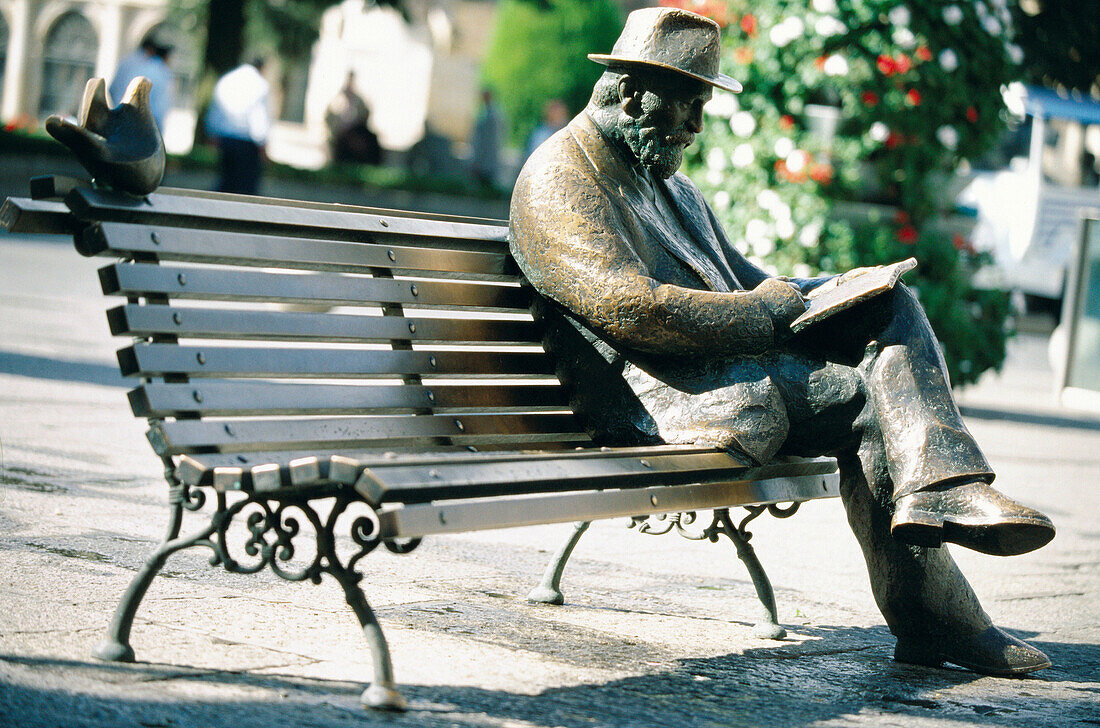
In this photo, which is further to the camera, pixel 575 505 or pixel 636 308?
pixel 636 308

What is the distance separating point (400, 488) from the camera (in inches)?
104

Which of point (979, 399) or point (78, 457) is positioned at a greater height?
point (979, 399)

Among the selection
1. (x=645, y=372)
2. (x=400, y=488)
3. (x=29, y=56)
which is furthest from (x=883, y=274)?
(x=29, y=56)

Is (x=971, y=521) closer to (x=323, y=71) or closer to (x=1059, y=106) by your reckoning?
(x=1059, y=106)

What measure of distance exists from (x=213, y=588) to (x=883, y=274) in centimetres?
197

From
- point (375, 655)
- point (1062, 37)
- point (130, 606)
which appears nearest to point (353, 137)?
point (1062, 37)

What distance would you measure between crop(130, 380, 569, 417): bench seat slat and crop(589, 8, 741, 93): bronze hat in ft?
3.10

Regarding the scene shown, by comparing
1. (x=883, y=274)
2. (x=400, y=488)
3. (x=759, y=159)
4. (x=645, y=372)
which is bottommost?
(x=400, y=488)

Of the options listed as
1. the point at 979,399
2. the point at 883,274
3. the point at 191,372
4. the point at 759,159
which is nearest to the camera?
the point at 191,372

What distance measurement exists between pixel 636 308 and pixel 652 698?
3.05 ft

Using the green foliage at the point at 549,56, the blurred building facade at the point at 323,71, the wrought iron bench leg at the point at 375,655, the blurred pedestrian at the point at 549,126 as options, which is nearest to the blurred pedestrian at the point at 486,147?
the blurred pedestrian at the point at 549,126

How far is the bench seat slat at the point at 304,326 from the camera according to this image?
10.2ft

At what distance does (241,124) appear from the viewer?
13734 millimetres

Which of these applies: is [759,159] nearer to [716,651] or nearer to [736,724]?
[716,651]
